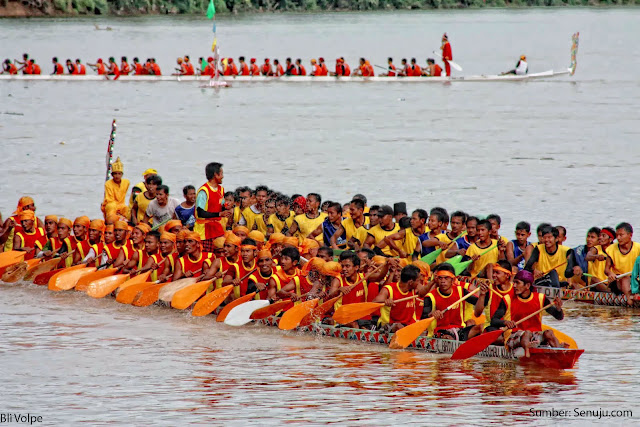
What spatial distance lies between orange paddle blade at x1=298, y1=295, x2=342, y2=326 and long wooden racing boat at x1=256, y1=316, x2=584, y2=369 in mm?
89

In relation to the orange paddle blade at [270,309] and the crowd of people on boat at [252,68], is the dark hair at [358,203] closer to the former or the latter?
the orange paddle blade at [270,309]

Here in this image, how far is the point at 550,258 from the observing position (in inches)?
555

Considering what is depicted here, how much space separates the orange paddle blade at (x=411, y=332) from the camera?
11.3m

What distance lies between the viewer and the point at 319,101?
45.2m

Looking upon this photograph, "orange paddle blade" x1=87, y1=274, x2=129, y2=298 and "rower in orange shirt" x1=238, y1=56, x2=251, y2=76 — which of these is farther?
"rower in orange shirt" x1=238, y1=56, x2=251, y2=76

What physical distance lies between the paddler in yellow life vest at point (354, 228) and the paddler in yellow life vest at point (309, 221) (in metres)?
0.46

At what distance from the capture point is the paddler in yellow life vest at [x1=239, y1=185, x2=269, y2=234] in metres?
15.9

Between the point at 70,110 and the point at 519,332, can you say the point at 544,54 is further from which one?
the point at 519,332

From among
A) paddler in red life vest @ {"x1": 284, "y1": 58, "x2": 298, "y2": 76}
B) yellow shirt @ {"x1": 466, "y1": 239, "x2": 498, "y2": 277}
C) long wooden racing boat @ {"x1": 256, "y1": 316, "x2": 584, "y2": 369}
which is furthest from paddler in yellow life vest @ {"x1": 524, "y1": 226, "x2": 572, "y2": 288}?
paddler in red life vest @ {"x1": 284, "y1": 58, "x2": 298, "y2": 76}

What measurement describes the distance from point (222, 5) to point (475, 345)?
3251 inches

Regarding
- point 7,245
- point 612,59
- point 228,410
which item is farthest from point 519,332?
point 612,59

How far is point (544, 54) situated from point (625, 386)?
60.1m

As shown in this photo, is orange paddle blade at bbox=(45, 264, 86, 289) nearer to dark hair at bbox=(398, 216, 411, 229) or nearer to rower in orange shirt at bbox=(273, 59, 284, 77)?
dark hair at bbox=(398, 216, 411, 229)

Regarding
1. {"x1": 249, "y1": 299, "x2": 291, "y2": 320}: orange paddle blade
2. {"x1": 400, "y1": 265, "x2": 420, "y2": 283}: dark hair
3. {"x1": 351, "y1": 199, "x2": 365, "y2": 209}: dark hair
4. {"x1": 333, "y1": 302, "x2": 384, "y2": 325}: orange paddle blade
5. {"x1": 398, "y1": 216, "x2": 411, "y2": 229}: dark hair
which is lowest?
{"x1": 249, "y1": 299, "x2": 291, "y2": 320}: orange paddle blade
